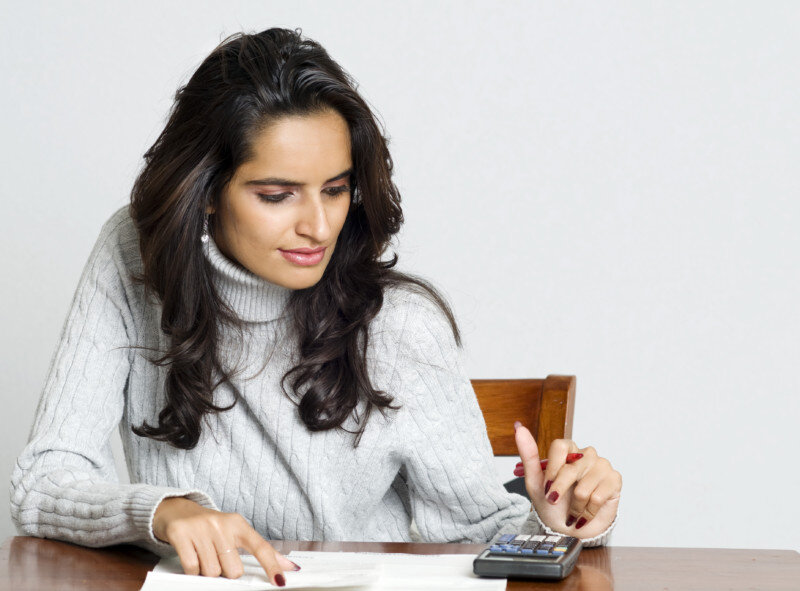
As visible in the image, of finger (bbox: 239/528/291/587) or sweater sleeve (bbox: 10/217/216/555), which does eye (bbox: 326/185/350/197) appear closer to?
sweater sleeve (bbox: 10/217/216/555)

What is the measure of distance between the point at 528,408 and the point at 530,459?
34 centimetres

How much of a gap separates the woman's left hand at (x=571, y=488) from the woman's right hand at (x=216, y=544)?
0.29 meters

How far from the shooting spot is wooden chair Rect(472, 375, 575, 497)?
1373 millimetres

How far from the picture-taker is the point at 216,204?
1320 mm

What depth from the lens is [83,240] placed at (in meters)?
2.40

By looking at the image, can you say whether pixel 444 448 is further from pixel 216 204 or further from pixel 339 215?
pixel 216 204

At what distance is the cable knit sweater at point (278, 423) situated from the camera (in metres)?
1.31

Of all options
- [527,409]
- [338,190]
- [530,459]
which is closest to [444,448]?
[527,409]

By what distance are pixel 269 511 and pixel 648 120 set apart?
1.49 m

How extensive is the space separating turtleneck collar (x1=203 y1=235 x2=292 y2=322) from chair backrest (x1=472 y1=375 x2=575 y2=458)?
1.06 feet

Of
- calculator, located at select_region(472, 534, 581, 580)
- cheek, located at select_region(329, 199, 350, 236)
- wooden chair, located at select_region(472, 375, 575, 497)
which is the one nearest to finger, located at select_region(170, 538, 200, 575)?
calculator, located at select_region(472, 534, 581, 580)

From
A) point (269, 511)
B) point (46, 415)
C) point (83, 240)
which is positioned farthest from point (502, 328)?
point (46, 415)

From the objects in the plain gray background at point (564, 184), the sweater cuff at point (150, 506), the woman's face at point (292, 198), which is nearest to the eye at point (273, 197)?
the woman's face at point (292, 198)

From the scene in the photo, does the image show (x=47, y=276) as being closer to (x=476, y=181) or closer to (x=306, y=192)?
(x=476, y=181)
